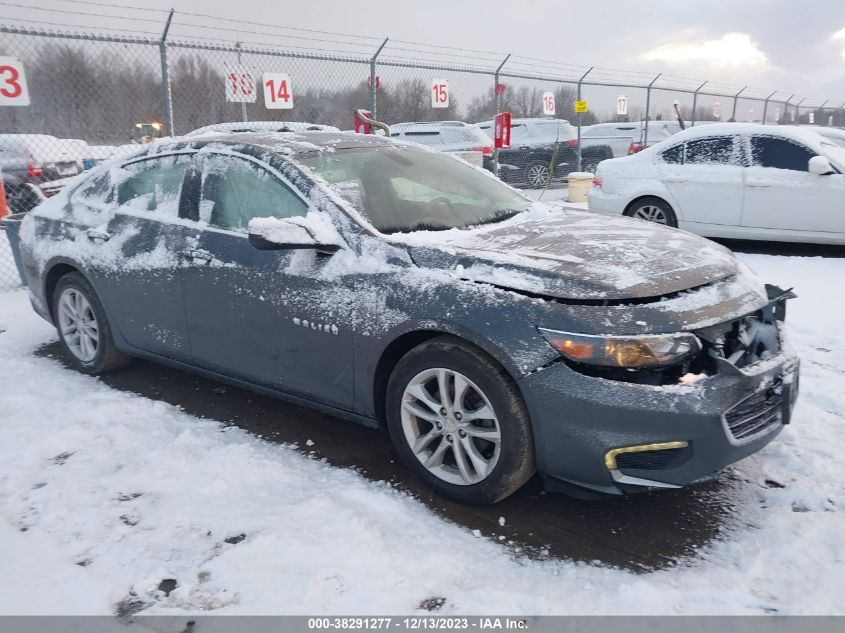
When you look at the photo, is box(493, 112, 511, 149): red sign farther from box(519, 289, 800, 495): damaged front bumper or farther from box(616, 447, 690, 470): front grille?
box(616, 447, 690, 470): front grille

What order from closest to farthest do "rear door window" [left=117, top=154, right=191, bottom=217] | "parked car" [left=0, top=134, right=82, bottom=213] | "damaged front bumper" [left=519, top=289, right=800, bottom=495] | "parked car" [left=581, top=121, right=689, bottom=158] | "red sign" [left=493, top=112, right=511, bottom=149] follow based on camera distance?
"damaged front bumper" [left=519, top=289, right=800, bottom=495] → "rear door window" [left=117, top=154, right=191, bottom=217] → "red sign" [left=493, top=112, right=511, bottom=149] → "parked car" [left=0, top=134, right=82, bottom=213] → "parked car" [left=581, top=121, right=689, bottom=158]

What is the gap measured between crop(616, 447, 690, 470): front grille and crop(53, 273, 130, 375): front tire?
130 inches

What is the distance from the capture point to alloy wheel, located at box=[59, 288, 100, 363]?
4.33m

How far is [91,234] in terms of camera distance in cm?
414

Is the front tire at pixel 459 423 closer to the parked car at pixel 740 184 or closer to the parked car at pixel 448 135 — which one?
the parked car at pixel 740 184

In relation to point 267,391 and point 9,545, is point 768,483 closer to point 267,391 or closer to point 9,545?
point 267,391

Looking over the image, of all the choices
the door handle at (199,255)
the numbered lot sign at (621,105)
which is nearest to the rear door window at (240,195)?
the door handle at (199,255)

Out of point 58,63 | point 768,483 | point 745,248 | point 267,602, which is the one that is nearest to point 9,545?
point 267,602

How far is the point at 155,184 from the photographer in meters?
3.96

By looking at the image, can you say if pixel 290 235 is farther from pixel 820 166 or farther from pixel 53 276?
pixel 820 166

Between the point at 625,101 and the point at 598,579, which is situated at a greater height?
the point at 625,101

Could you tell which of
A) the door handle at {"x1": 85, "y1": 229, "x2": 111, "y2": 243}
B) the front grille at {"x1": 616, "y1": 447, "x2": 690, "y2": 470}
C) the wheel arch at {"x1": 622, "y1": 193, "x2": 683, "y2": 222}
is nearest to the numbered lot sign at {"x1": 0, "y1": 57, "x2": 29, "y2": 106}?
the door handle at {"x1": 85, "y1": 229, "x2": 111, "y2": 243}
